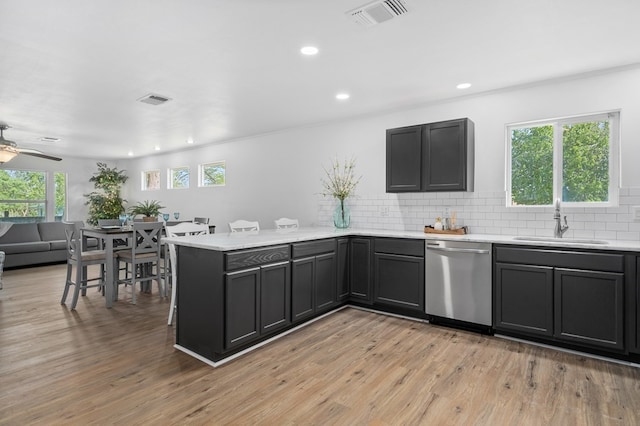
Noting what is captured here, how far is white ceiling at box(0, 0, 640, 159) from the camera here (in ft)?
7.80

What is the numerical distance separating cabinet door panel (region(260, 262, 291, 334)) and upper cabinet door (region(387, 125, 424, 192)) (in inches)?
70.1

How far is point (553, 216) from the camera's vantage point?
366 centimetres

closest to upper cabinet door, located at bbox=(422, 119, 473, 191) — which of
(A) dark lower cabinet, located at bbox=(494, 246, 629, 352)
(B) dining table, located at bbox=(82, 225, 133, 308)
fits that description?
(A) dark lower cabinet, located at bbox=(494, 246, 629, 352)

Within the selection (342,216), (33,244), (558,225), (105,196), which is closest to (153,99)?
(342,216)

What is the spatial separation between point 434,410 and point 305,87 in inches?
126

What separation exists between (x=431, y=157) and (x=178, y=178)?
20.2ft

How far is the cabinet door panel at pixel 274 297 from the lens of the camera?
312cm

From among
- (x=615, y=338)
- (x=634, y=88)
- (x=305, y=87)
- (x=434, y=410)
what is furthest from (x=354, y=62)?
(x=615, y=338)

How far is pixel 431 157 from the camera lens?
13.4ft

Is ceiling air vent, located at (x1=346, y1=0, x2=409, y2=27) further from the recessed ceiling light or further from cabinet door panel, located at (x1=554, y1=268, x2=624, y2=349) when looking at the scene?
cabinet door panel, located at (x1=554, y1=268, x2=624, y2=349)

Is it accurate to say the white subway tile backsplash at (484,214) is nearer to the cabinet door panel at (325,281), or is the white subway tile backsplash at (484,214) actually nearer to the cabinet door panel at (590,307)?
the cabinet door panel at (590,307)

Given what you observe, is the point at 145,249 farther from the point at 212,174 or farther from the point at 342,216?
the point at 212,174

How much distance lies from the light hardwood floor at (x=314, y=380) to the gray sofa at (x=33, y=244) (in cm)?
380

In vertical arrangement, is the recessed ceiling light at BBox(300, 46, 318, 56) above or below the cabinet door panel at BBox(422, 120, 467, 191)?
above
